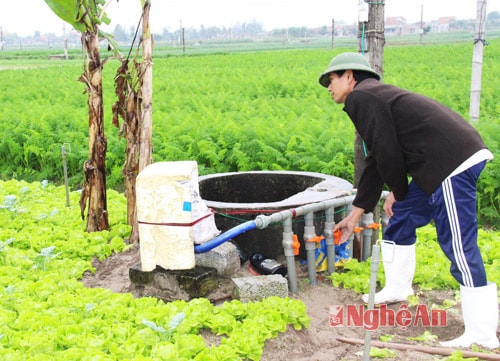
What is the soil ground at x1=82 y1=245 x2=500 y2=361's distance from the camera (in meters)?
4.25

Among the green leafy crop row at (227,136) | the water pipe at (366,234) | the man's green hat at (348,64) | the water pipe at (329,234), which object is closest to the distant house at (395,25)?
the green leafy crop row at (227,136)

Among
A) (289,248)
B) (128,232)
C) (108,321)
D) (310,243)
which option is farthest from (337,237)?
(128,232)

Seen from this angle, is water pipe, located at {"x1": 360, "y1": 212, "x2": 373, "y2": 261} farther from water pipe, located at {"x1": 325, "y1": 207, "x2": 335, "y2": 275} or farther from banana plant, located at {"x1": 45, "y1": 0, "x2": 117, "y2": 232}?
banana plant, located at {"x1": 45, "y1": 0, "x2": 117, "y2": 232}

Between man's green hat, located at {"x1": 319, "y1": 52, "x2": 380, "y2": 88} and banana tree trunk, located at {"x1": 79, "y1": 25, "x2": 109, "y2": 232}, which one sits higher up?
man's green hat, located at {"x1": 319, "y1": 52, "x2": 380, "y2": 88}

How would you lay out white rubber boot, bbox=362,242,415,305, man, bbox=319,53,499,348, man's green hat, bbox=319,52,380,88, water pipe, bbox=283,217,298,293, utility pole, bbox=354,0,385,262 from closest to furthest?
man, bbox=319,53,499,348, man's green hat, bbox=319,52,380,88, white rubber boot, bbox=362,242,415,305, water pipe, bbox=283,217,298,293, utility pole, bbox=354,0,385,262

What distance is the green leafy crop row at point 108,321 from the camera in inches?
158

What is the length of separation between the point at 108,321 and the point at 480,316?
2.61 meters

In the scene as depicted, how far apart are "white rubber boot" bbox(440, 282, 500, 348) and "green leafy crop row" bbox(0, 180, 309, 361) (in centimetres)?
113

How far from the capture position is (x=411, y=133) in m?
4.26

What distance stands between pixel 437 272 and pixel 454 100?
418 inches

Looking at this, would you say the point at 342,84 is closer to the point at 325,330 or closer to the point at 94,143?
the point at 325,330

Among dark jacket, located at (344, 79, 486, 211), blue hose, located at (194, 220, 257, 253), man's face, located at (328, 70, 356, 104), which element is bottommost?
blue hose, located at (194, 220, 257, 253)
